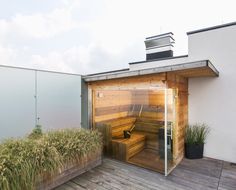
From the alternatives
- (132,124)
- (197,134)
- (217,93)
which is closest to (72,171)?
(132,124)

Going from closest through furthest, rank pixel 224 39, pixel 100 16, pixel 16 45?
pixel 224 39 → pixel 16 45 → pixel 100 16

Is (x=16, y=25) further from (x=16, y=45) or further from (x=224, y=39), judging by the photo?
(x=224, y=39)

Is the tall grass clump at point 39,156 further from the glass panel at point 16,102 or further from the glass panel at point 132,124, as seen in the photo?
the glass panel at point 132,124

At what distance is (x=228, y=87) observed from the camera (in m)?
4.24

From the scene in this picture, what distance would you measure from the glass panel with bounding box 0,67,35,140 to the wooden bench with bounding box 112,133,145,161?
2.19 m

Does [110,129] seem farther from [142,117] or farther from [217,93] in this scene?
[217,93]

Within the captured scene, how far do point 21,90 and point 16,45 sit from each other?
301cm

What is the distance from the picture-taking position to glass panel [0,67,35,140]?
323 cm

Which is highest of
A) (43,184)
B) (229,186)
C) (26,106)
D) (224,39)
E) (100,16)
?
(100,16)

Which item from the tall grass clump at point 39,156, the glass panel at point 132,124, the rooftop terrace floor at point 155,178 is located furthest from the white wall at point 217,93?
the tall grass clump at point 39,156

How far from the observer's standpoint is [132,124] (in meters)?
5.64

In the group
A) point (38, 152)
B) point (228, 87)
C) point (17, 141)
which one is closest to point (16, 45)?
point (17, 141)

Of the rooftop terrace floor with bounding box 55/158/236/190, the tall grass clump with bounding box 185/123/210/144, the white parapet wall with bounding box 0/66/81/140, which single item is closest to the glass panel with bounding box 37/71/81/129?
the white parapet wall with bounding box 0/66/81/140

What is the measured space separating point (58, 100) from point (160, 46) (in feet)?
14.1
